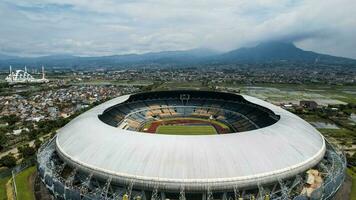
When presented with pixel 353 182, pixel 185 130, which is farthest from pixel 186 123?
pixel 353 182

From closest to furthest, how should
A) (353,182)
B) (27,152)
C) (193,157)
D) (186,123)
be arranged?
(193,157) → (353,182) → (27,152) → (186,123)

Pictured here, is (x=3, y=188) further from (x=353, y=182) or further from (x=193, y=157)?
(x=353, y=182)

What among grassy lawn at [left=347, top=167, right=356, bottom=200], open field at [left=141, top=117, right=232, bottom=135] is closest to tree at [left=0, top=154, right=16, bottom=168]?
open field at [left=141, top=117, right=232, bottom=135]

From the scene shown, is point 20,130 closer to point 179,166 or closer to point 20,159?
point 20,159

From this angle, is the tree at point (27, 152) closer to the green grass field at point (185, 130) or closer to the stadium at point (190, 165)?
the stadium at point (190, 165)

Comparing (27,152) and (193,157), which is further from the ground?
(193,157)

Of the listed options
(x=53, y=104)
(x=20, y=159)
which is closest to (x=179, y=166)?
(x=20, y=159)
